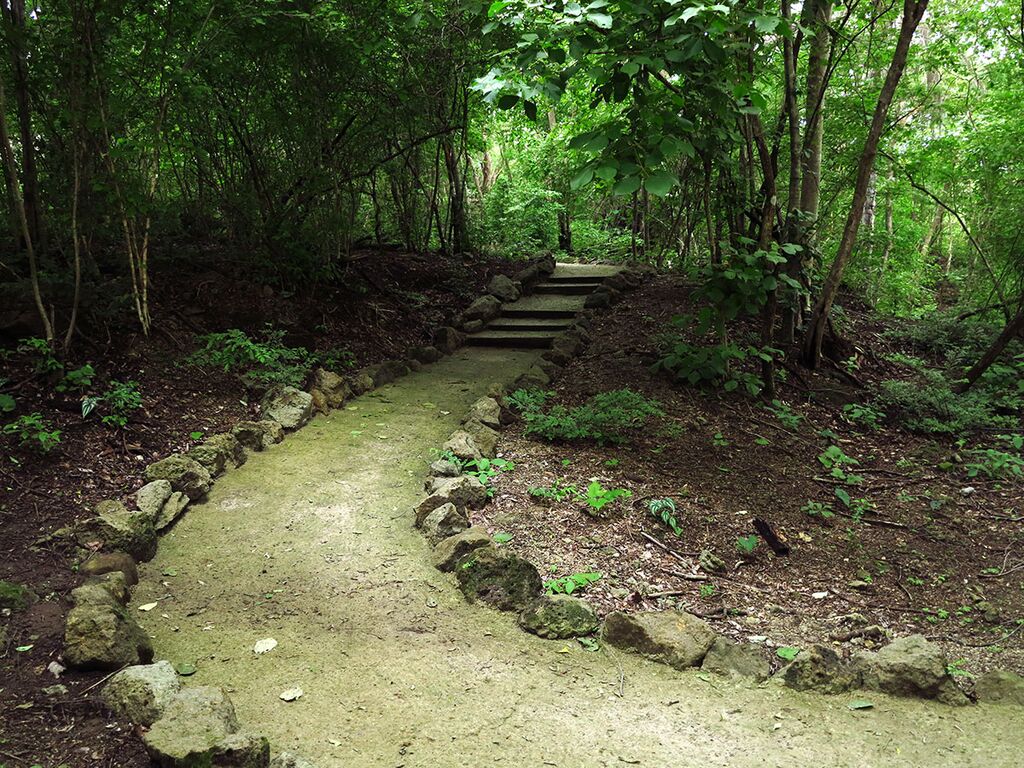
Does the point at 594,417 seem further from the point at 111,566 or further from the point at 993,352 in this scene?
the point at 993,352

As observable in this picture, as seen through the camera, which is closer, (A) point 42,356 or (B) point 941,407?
(A) point 42,356

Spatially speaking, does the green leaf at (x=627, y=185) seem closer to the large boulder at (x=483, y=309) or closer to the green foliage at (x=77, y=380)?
the green foliage at (x=77, y=380)

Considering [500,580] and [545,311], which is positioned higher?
[545,311]

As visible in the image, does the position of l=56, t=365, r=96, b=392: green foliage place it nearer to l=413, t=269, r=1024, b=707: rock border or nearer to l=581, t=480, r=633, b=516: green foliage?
l=413, t=269, r=1024, b=707: rock border

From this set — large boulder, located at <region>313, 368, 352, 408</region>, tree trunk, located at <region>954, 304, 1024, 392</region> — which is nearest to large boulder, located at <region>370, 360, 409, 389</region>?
large boulder, located at <region>313, 368, 352, 408</region>

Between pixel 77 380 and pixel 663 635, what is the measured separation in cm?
381

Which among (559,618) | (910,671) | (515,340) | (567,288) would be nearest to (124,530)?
(559,618)

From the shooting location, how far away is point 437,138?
9031 mm

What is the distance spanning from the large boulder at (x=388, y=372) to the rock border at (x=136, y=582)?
44 cm

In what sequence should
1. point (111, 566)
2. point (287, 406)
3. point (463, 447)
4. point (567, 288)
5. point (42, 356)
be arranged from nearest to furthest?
point (111, 566)
point (42, 356)
point (463, 447)
point (287, 406)
point (567, 288)

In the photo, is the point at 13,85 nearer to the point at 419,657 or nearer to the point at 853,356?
the point at 419,657

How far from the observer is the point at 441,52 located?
7.41 m

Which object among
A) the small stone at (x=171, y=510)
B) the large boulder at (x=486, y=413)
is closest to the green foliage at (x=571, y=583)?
the large boulder at (x=486, y=413)

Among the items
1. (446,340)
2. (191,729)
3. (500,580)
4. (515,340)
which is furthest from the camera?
(515,340)
